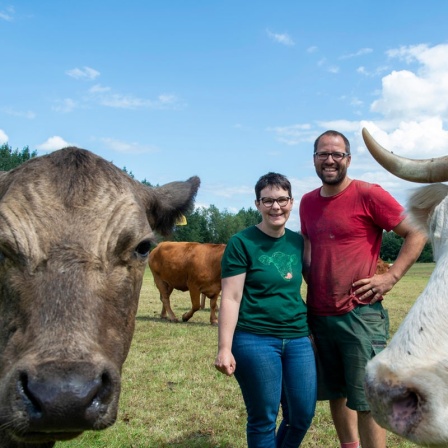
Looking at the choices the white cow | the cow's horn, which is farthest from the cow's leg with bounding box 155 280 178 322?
the white cow

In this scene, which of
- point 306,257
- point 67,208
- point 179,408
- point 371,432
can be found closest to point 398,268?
point 306,257

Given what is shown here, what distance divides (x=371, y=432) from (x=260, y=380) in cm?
106

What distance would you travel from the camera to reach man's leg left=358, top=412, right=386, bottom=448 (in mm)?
4211

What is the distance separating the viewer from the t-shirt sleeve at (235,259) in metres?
4.25

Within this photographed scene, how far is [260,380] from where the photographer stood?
Result: 4.04 metres

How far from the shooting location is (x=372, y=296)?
14.0 ft

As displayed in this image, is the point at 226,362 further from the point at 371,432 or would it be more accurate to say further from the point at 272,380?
the point at 371,432

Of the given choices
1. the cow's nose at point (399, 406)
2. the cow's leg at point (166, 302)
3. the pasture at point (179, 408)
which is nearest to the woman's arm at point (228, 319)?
the cow's nose at point (399, 406)

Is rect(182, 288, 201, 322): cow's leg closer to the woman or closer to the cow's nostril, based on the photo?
the woman

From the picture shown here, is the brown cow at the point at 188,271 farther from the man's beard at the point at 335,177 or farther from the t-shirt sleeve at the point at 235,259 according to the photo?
the man's beard at the point at 335,177

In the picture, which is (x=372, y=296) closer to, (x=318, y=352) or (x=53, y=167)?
(x=318, y=352)

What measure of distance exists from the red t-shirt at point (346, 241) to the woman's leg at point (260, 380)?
597 mm

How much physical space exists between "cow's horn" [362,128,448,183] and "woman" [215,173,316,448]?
1018mm

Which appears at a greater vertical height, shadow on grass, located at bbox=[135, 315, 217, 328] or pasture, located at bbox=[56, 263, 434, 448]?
pasture, located at bbox=[56, 263, 434, 448]
